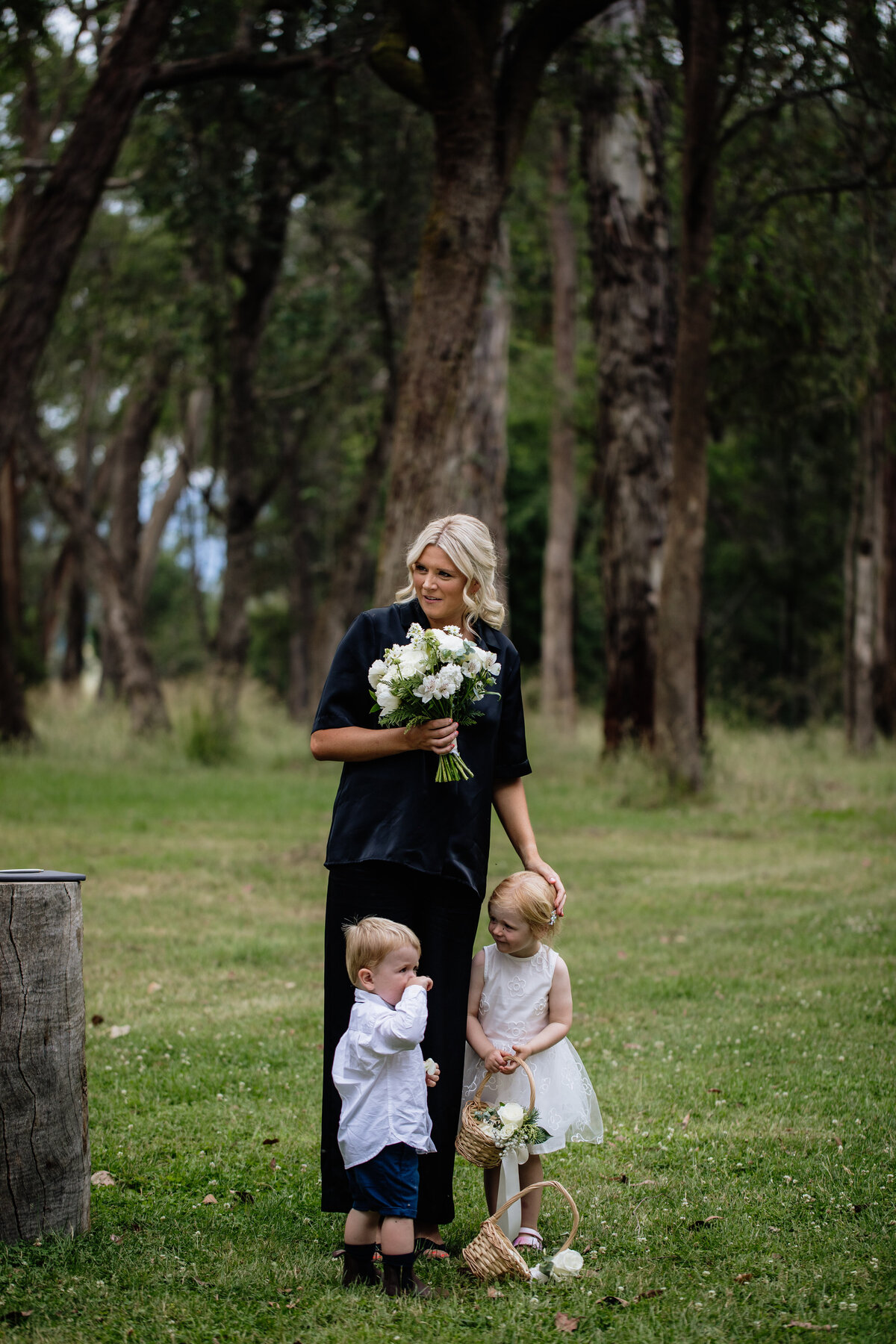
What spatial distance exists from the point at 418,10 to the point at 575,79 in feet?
18.2

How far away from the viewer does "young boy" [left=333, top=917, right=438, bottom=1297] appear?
3.48 m

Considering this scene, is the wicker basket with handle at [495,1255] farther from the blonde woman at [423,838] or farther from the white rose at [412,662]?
the white rose at [412,662]

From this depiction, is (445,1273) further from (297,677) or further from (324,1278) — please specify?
(297,677)

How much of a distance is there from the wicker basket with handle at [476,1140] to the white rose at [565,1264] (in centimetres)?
31

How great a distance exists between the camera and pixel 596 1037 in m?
6.24

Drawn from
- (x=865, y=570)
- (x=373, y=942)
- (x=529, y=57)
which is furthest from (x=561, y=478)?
(x=373, y=942)

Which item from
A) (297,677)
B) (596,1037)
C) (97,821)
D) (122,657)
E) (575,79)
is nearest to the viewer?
(596,1037)

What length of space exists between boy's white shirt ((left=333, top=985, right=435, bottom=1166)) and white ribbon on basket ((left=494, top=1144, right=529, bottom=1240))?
11.3 inches

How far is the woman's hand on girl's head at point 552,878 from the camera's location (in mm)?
3819

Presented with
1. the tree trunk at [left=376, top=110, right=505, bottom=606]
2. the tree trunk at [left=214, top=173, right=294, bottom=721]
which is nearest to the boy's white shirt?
the tree trunk at [left=376, top=110, right=505, bottom=606]

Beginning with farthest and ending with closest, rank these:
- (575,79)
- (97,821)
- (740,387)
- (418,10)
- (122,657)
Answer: (122,657) < (740,387) < (575,79) < (97,821) < (418,10)

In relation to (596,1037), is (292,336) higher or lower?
higher

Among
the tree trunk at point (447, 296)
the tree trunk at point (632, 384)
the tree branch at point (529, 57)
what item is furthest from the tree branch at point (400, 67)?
the tree trunk at point (632, 384)

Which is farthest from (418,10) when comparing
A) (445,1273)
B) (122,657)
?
(122,657)
